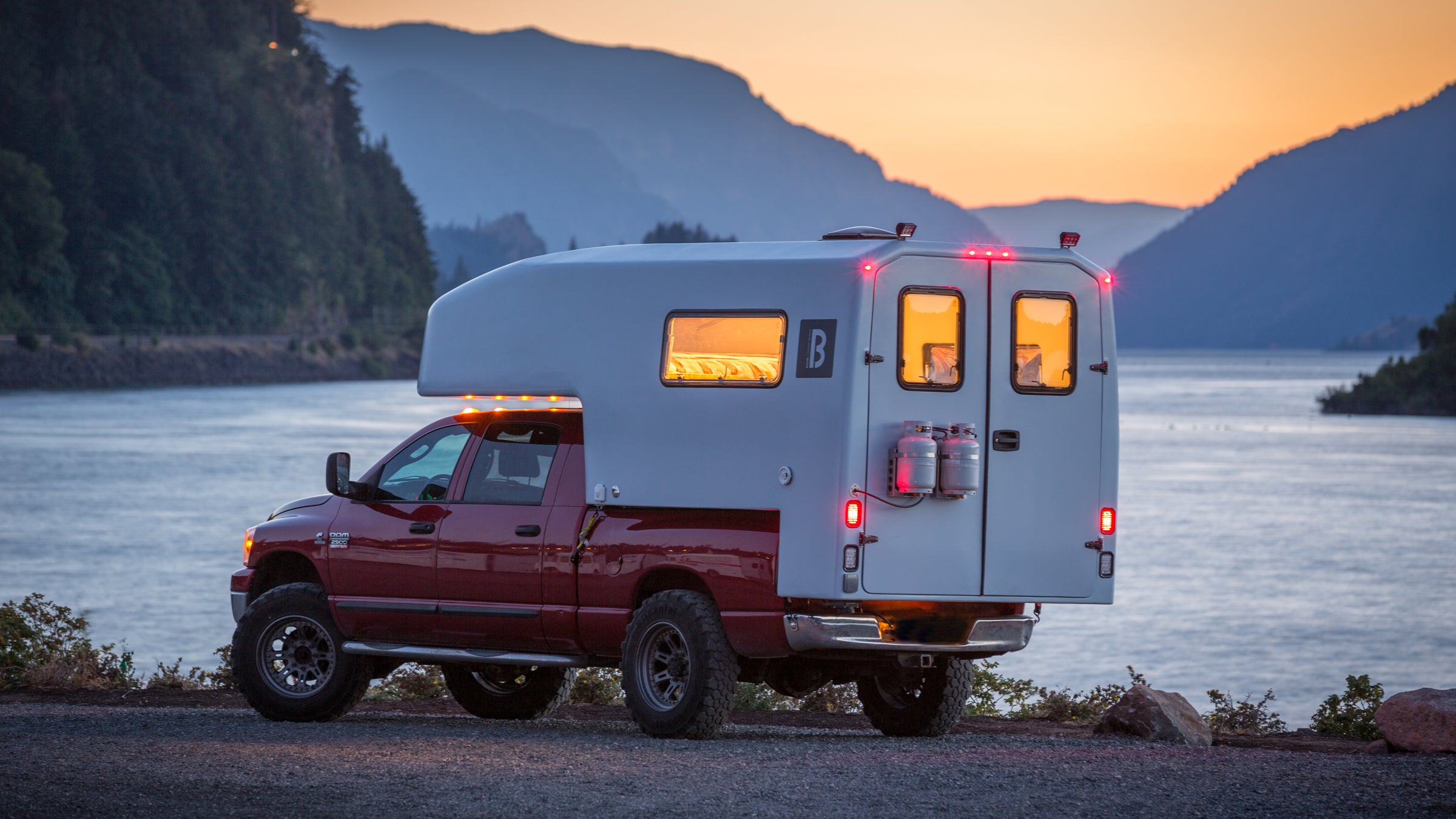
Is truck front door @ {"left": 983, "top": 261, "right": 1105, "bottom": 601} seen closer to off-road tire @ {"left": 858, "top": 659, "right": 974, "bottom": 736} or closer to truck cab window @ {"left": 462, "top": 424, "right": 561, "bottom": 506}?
off-road tire @ {"left": 858, "top": 659, "right": 974, "bottom": 736}

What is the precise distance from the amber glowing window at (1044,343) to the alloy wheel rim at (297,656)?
198 inches

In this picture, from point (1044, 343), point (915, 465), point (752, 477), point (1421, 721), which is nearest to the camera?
point (915, 465)

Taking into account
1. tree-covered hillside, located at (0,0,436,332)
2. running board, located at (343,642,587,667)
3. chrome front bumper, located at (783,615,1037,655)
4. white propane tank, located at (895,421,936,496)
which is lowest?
running board, located at (343,642,587,667)

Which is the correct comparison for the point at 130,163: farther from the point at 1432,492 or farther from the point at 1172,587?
the point at 1172,587

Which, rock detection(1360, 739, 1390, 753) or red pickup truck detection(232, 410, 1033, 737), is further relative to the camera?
rock detection(1360, 739, 1390, 753)

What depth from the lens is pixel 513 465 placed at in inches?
444

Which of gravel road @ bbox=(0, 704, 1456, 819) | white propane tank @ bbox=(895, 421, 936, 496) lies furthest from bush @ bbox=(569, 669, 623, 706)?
white propane tank @ bbox=(895, 421, 936, 496)

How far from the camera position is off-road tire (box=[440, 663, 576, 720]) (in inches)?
498

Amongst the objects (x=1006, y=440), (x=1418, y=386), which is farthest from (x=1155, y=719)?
(x=1418, y=386)

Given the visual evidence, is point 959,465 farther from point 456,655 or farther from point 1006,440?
point 456,655

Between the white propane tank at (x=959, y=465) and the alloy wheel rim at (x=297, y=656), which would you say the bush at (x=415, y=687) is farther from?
the white propane tank at (x=959, y=465)

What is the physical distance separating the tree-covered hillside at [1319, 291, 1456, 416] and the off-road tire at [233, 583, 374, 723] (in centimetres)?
12094

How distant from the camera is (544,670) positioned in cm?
1259

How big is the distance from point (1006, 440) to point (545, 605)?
121 inches
